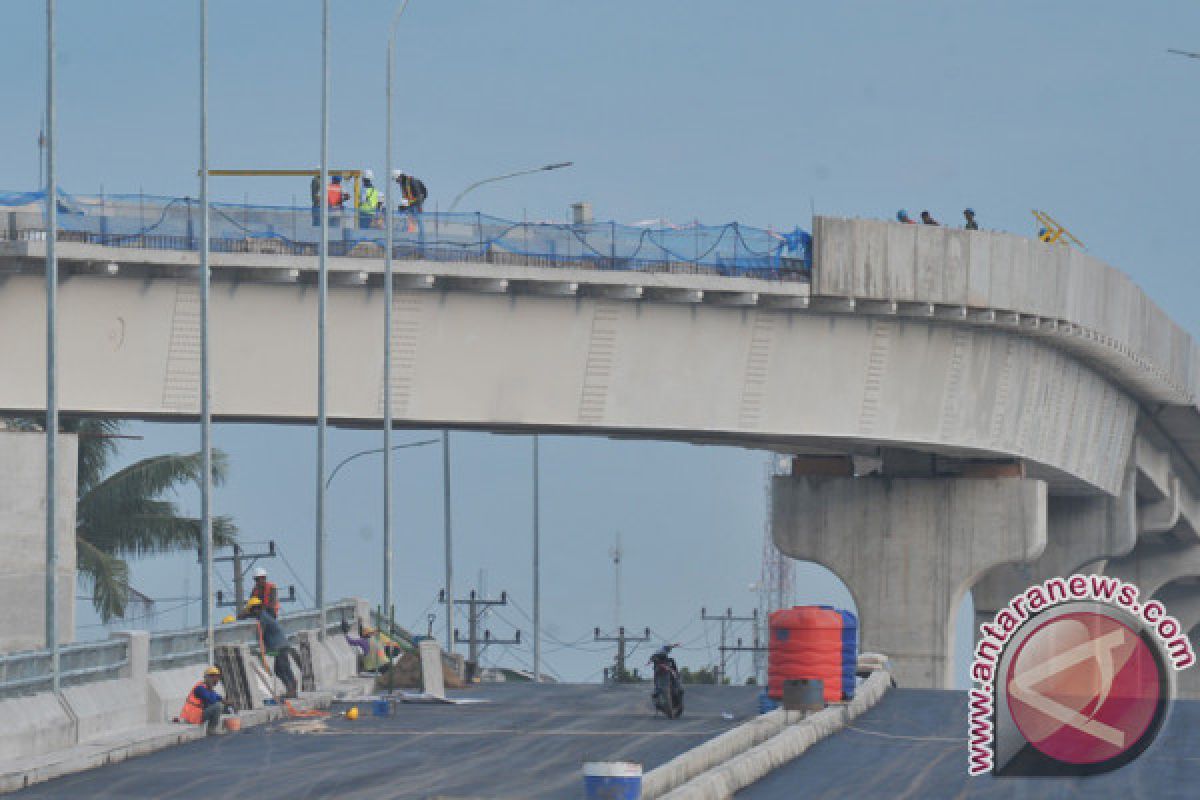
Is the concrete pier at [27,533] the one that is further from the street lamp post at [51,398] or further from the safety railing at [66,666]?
the safety railing at [66,666]

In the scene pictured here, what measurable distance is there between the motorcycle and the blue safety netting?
2023 centimetres

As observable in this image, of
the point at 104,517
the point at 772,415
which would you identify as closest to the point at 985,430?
the point at 772,415

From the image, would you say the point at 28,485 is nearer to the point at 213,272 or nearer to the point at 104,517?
the point at 213,272

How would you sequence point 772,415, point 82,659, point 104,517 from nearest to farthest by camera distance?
point 82,659, point 772,415, point 104,517

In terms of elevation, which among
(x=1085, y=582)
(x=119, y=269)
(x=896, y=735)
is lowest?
(x=896, y=735)

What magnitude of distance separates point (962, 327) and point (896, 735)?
29.1 metres

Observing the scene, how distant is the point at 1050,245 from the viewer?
71.1 metres

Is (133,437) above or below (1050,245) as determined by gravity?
below

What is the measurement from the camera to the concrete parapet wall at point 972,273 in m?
65.6

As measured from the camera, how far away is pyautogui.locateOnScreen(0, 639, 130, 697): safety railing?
34312 mm

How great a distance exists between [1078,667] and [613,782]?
499 cm

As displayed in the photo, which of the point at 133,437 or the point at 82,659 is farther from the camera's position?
the point at 133,437

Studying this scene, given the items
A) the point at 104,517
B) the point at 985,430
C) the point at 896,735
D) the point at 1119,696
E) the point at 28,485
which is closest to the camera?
the point at 1119,696

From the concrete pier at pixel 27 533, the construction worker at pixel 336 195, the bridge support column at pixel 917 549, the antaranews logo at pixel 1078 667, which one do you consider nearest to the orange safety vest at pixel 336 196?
the construction worker at pixel 336 195
